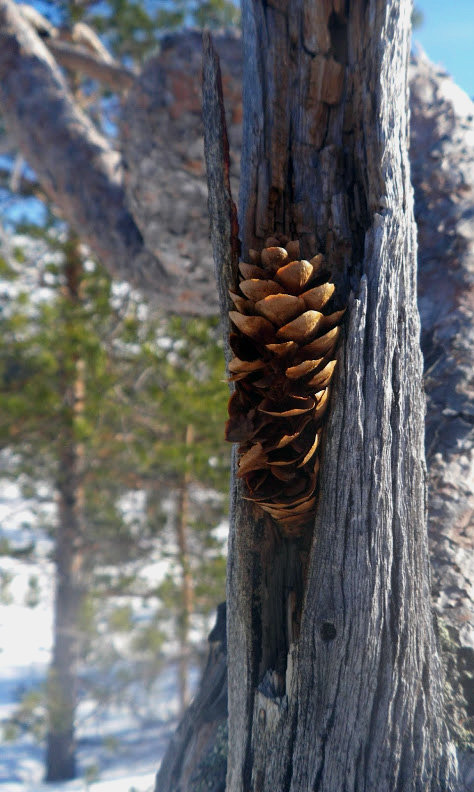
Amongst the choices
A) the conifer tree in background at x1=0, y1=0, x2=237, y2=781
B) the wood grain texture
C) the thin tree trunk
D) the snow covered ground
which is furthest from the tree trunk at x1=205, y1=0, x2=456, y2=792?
the snow covered ground

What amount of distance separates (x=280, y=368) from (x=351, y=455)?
0.14 meters

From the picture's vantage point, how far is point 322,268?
2.47 ft

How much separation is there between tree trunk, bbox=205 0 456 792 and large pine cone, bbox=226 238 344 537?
4cm

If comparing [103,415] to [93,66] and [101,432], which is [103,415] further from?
[93,66]

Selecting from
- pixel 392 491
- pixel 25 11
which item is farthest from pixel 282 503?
pixel 25 11

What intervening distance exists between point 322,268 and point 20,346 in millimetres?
4378

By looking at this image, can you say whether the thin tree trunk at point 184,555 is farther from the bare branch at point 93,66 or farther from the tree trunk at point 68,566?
the bare branch at point 93,66

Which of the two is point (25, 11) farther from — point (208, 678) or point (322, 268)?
point (208, 678)

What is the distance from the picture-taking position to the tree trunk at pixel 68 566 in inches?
202

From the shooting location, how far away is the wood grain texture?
73 centimetres

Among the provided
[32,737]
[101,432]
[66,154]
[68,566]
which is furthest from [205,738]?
[32,737]

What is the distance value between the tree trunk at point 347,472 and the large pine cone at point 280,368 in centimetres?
4

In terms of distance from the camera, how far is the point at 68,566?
566 centimetres

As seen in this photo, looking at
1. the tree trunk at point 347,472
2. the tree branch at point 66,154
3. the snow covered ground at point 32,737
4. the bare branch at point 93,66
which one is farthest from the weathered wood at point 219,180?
the snow covered ground at point 32,737
